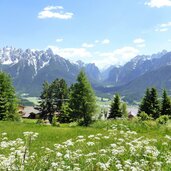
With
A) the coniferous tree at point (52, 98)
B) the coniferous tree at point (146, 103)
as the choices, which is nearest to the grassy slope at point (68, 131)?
the coniferous tree at point (146, 103)

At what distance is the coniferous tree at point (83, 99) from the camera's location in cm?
6284

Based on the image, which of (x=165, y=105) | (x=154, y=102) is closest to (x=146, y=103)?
(x=154, y=102)

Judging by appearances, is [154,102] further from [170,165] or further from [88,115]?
[170,165]

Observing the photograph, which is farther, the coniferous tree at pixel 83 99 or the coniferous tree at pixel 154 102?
the coniferous tree at pixel 154 102

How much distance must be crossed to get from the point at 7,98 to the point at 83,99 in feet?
43.5

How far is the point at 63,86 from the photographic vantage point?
9750cm

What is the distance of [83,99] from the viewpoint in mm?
63094

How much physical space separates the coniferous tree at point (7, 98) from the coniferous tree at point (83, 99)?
35.2ft

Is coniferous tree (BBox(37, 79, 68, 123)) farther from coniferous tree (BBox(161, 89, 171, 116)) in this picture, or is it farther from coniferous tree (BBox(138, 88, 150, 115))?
coniferous tree (BBox(161, 89, 171, 116))

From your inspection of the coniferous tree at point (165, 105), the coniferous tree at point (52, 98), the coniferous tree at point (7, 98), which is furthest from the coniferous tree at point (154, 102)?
the coniferous tree at point (52, 98)

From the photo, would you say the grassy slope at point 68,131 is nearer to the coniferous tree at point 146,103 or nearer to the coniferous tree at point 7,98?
the coniferous tree at point 7,98

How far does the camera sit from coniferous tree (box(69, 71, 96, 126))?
206 feet

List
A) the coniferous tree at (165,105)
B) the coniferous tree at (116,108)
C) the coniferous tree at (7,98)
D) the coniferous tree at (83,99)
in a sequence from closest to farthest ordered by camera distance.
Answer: the coniferous tree at (83,99) < the coniferous tree at (7,98) < the coniferous tree at (165,105) < the coniferous tree at (116,108)

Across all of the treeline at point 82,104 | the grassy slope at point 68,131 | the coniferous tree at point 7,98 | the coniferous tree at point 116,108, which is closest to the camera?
the grassy slope at point 68,131
